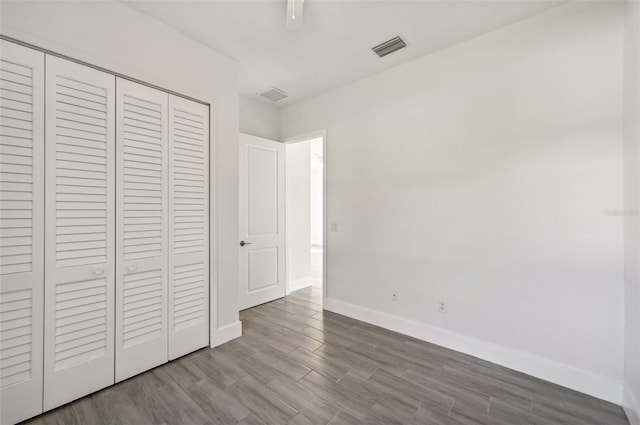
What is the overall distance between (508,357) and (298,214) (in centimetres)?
311

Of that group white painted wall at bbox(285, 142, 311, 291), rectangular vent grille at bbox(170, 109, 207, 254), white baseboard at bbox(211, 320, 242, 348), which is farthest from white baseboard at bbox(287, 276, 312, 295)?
rectangular vent grille at bbox(170, 109, 207, 254)

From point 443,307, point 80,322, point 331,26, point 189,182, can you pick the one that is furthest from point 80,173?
point 443,307

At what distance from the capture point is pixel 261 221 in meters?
3.61

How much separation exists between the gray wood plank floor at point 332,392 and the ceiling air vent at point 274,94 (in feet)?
9.86

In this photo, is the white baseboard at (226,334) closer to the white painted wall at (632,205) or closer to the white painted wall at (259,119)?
the white painted wall at (259,119)

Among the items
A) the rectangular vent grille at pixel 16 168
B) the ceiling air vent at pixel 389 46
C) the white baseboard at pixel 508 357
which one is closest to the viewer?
the rectangular vent grille at pixel 16 168

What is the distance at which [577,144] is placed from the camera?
6.21ft

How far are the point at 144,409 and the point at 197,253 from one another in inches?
45.1

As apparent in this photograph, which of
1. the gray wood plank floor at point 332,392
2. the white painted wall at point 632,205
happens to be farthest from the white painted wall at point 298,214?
the white painted wall at point 632,205

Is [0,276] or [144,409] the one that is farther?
[144,409]

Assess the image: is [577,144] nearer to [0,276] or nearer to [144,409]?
[144,409]

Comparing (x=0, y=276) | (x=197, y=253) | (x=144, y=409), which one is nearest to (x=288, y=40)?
(x=197, y=253)

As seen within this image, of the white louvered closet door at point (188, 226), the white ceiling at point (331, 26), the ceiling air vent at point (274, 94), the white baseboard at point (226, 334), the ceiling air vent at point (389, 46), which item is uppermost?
the ceiling air vent at point (274, 94)

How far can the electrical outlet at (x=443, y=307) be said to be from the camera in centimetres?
248
